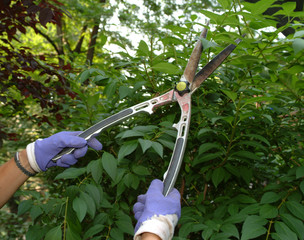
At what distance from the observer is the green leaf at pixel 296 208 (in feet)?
4.02

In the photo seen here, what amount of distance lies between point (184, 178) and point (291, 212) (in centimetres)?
73

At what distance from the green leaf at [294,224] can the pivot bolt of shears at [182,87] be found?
75 centimetres

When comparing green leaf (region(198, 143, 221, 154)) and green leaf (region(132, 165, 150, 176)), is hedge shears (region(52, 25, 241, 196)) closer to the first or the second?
green leaf (region(198, 143, 221, 154))

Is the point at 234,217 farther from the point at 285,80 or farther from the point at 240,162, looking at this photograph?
the point at 285,80

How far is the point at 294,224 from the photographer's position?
3.96 ft

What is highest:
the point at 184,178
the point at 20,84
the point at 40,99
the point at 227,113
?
the point at 20,84

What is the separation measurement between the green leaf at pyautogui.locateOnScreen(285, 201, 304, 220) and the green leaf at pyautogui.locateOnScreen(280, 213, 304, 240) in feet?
0.07

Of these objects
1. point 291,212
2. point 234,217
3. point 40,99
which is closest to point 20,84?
point 40,99

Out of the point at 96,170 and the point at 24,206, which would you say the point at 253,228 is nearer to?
the point at 96,170

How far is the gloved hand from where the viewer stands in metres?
1.46

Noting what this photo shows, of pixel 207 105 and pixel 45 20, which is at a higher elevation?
pixel 45 20

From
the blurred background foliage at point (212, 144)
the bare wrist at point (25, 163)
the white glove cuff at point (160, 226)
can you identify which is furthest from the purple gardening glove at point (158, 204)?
the bare wrist at point (25, 163)

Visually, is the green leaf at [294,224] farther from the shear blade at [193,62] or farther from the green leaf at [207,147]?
the shear blade at [193,62]

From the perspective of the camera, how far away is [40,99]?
2.88 metres
